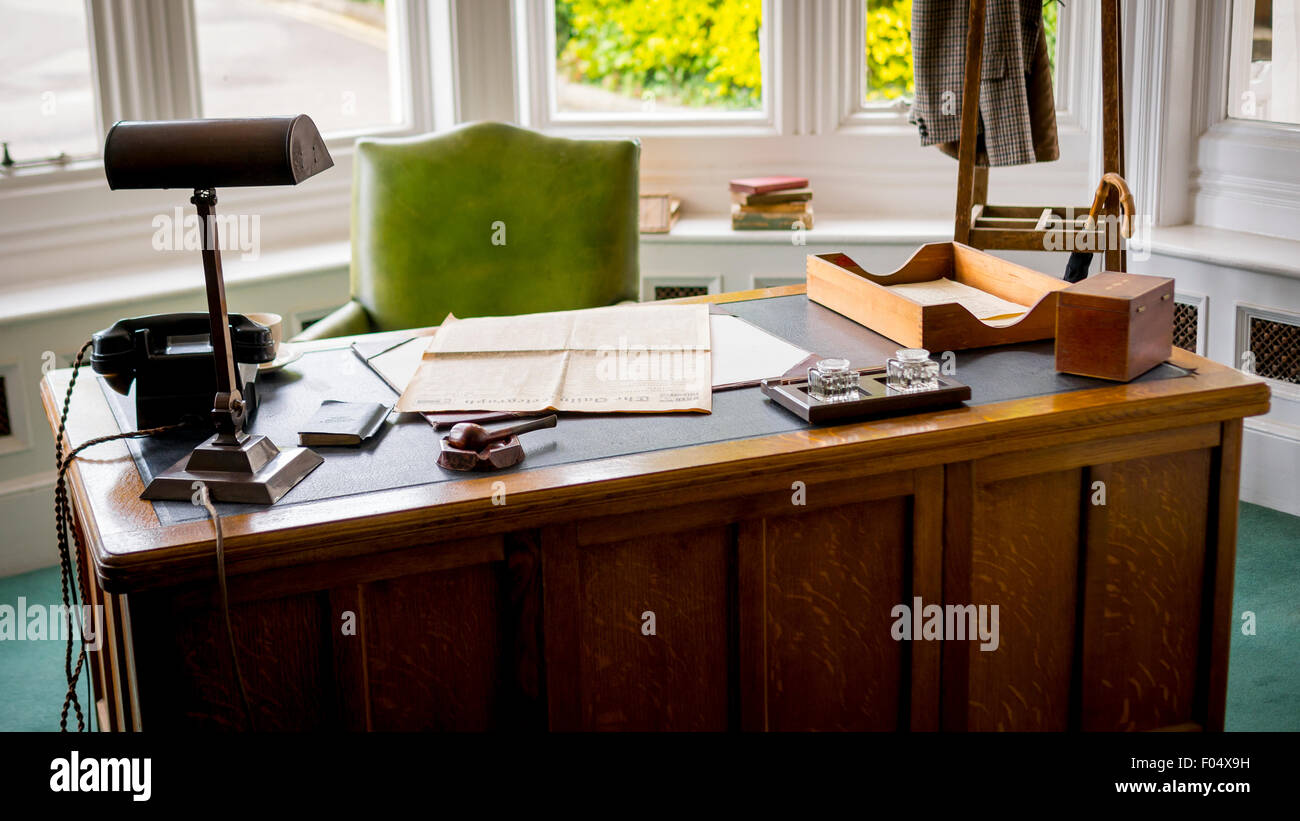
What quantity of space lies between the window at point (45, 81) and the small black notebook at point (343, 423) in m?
2.03

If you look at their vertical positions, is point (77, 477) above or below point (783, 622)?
above

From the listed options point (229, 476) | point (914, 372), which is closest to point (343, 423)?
point (229, 476)

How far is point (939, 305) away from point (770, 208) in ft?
6.19

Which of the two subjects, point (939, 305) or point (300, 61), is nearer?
point (939, 305)

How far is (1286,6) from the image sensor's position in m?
3.34

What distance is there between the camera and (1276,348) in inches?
129

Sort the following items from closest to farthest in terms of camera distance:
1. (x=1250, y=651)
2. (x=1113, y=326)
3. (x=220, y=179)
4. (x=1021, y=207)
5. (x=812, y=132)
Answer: (x=220, y=179) < (x=1113, y=326) < (x=1250, y=651) < (x=1021, y=207) < (x=812, y=132)

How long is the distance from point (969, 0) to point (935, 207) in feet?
3.54

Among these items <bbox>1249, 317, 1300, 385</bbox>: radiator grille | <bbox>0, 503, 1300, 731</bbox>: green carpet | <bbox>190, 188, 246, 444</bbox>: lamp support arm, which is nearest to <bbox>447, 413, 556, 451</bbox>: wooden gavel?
<bbox>190, 188, 246, 444</bbox>: lamp support arm

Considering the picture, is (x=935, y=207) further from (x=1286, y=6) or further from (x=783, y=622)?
(x=783, y=622)

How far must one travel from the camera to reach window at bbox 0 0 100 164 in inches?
131

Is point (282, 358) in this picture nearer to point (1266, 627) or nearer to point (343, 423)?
point (343, 423)
